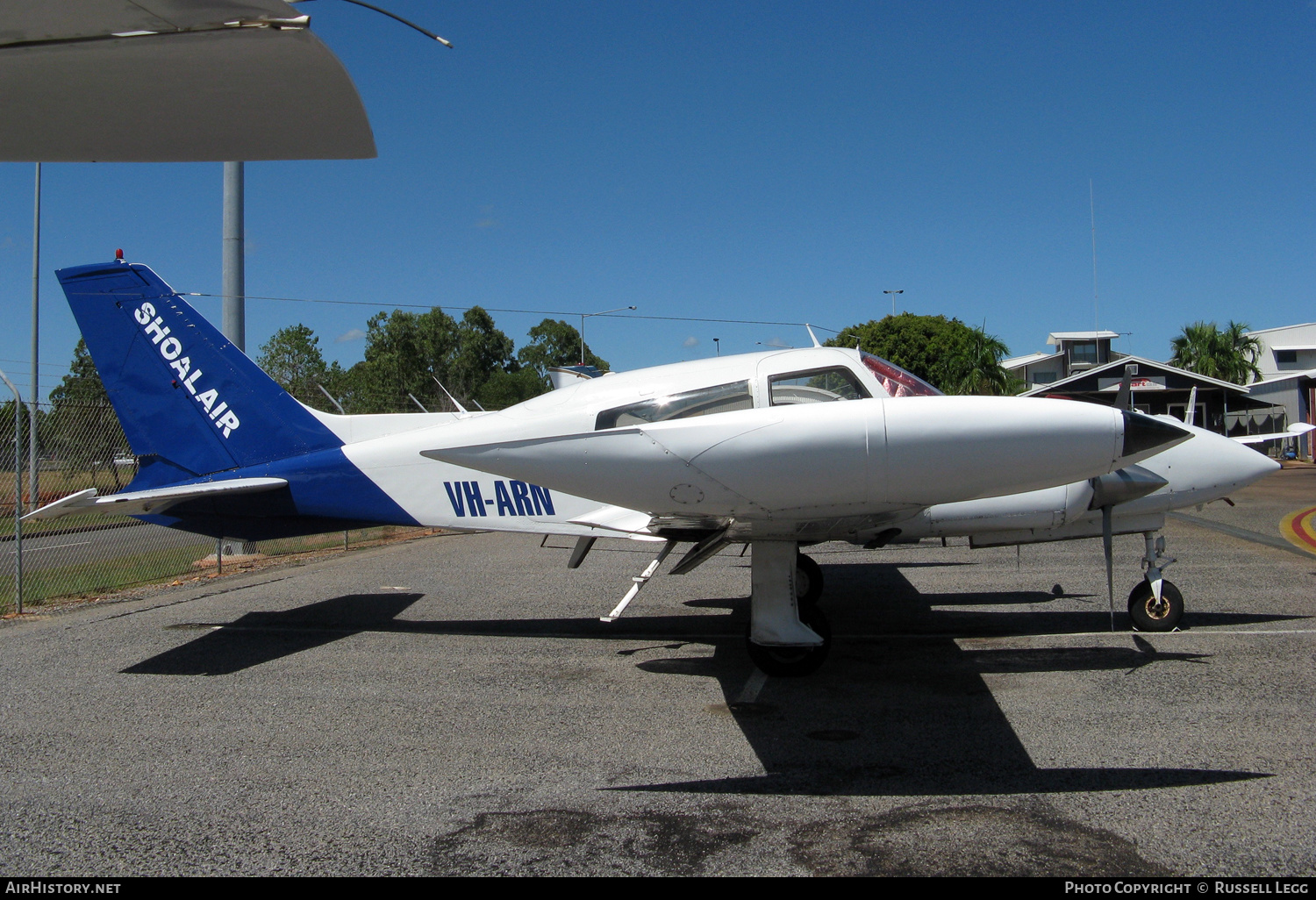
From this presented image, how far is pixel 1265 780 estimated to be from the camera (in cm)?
380

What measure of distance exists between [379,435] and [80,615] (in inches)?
152

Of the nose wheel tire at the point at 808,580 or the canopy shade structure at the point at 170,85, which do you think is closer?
the canopy shade structure at the point at 170,85

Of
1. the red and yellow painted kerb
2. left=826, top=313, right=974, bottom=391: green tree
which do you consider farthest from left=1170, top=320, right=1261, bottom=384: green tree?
the red and yellow painted kerb

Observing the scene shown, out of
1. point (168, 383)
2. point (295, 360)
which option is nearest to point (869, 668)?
point (168, 383)

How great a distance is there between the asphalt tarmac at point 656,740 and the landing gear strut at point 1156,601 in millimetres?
121

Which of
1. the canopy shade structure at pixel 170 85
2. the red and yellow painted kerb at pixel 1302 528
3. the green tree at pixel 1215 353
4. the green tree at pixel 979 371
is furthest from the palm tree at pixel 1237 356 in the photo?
the canopy shade structure at pixel 170 85

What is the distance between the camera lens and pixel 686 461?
3607mm

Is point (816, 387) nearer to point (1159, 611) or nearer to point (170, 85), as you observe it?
point (1159, 611)

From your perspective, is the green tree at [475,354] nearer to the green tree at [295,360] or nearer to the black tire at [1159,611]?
the green tree at [295,360]

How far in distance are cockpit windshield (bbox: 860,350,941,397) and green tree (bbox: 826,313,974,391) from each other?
138 feet

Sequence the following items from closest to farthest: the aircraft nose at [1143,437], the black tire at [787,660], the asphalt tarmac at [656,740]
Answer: the asphalt tarmac at [656,740], the aircraft nose at [1143,437], the black tire at [787,660]

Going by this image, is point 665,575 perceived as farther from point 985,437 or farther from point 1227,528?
point 1227,528

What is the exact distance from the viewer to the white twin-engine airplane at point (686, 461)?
3.65m

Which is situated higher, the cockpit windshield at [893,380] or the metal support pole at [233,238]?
the metal support pole at [233,238]
